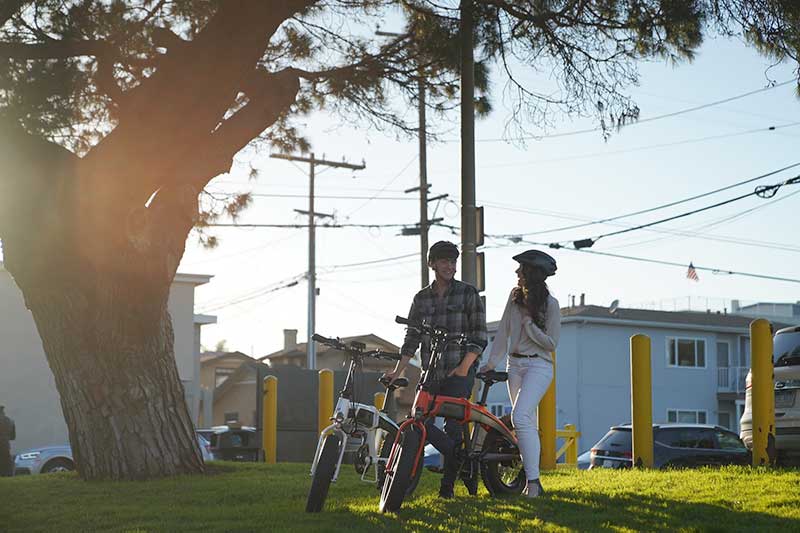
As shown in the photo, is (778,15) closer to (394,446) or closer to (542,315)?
(542,315)

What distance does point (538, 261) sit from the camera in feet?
27.3

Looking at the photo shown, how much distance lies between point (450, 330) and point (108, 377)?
4352 mm

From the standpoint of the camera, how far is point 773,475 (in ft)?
30.6

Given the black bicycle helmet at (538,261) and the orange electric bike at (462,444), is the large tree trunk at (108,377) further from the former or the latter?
the black bicycle helmet at (538,261)

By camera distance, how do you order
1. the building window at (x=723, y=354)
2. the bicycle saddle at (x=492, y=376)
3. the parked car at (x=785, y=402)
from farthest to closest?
1. the building window at (x=723, y=354)
2. the parked car at (x=785, y=402)
3. the bicycle saddle at (x=492, y=376)

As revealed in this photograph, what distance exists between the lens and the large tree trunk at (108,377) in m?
11.5

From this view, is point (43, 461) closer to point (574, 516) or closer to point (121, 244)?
point (121, 244)

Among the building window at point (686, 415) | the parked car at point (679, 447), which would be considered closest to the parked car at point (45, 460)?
the parked car at point (679, 447)

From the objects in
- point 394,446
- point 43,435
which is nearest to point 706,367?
point 43,435

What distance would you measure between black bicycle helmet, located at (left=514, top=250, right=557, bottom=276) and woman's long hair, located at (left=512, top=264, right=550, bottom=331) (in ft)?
0.10

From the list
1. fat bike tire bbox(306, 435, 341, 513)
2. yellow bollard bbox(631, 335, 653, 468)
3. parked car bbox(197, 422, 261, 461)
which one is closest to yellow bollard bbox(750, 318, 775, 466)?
yellow bollard bbox(631, 335, 653, 468)

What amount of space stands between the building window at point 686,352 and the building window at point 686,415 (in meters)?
1.99

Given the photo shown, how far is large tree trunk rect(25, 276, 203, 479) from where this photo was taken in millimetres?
11477

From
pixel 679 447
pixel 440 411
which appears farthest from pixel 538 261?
pixel 679 447
